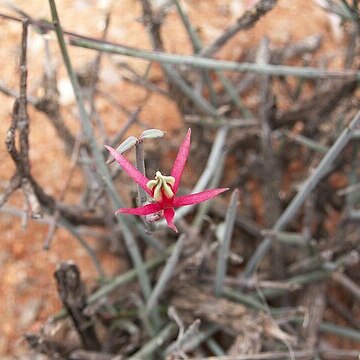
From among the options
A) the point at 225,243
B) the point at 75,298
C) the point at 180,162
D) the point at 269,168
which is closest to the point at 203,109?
the point at 269,168

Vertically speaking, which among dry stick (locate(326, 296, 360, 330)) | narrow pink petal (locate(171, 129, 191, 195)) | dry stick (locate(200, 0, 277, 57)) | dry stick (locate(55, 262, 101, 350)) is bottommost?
dry stick (locate(326, 296, 360, 330))

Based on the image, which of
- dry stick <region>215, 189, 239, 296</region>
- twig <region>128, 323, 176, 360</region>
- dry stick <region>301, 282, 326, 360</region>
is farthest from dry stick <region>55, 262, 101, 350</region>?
dry stick <region>301, 282, 326, 360</region>

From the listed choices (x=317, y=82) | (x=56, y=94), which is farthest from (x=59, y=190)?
(x=317, y=82)

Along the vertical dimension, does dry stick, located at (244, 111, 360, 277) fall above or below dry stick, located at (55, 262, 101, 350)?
above

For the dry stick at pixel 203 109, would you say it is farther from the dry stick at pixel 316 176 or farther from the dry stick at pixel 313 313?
the dry stick at pixel 313 313

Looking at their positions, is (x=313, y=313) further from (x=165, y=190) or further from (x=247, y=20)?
(x=165, y=190)

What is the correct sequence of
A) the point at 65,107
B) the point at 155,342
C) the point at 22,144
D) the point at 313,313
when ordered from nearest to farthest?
the point at 22,144 → the point at 155,342 → the point at 313,313 → the point at 65,107

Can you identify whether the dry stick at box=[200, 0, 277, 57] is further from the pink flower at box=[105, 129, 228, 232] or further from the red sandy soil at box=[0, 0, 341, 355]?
the pink flower at box=[105, 129, 228, 232]
